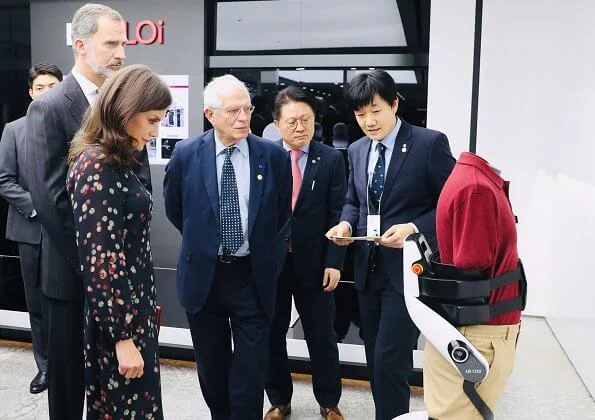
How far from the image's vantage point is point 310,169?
281cm

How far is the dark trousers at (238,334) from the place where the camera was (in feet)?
7.79

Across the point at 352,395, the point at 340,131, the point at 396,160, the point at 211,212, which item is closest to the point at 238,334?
the point at 211,212

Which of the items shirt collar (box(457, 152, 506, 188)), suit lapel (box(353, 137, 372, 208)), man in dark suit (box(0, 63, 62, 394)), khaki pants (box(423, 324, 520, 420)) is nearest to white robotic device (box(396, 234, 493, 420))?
khaki pants (box(423, 324, 520, 420))

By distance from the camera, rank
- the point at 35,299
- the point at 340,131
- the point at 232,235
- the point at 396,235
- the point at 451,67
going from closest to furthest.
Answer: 1. the point at 396,235
2. the point at 232,235
3. the point at 35,299
4. the point at 451,67
5. the point at 340,131

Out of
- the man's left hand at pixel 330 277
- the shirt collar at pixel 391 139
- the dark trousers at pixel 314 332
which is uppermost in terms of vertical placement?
the shirt collar at pixel 391 139

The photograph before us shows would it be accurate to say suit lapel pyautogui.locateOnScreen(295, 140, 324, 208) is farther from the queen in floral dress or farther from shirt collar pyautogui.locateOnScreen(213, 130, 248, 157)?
the queen in floral dress

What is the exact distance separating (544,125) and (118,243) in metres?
3.79

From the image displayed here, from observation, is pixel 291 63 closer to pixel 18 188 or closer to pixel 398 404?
pixel 18 188

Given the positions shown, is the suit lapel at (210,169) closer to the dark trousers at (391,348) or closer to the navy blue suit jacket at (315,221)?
the navy blue suit jacket at (315,221)

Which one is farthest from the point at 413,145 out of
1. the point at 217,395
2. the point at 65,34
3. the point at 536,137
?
the point at 65,34

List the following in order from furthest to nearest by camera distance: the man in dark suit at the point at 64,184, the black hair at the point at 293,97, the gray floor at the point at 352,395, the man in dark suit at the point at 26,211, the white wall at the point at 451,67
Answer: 1. the white wall at the point at 451,67
2. the man in dark suit at the point at 26,211
3. the gray floor at the point at 352,395
4. the black hair at the point at 293,97
5. the man in dark suit at the point at 64,184

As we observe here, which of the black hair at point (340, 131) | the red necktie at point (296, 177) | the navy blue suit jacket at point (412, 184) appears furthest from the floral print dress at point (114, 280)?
the black hair at point (340, 131)

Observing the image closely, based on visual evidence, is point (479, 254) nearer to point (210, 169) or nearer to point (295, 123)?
point (210, 169)

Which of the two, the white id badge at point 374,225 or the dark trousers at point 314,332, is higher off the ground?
the white id badge at point 374,225
